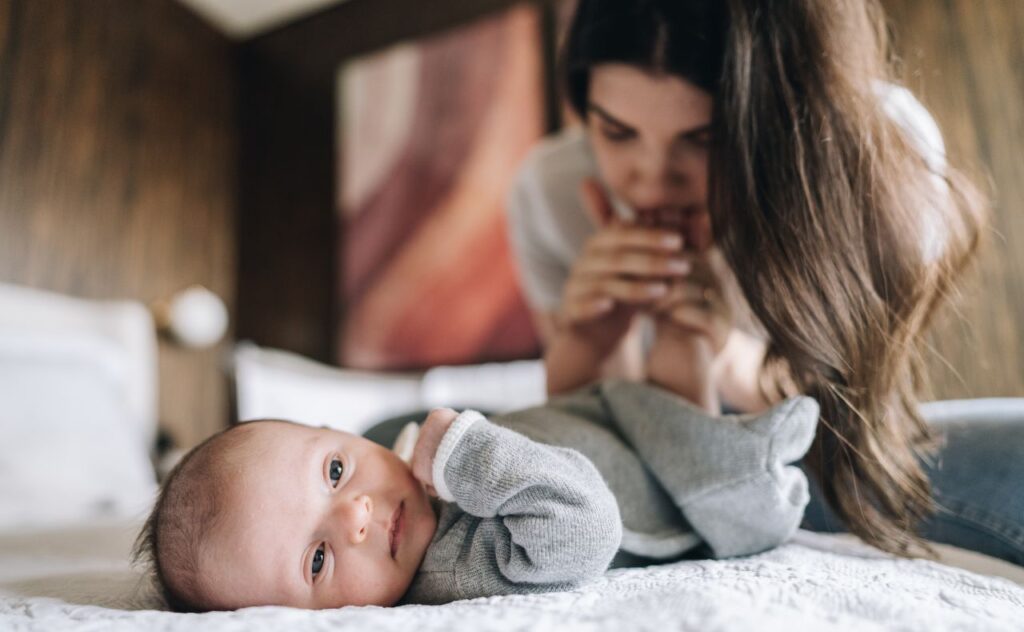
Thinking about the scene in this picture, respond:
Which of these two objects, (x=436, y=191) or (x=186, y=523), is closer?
(x=186, y=523)

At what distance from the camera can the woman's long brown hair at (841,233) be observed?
767 mm

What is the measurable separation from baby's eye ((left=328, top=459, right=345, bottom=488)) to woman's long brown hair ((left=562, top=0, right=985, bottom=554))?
20.3 inches

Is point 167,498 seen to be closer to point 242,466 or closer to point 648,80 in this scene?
point 242,466

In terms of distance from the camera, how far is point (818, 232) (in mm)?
776

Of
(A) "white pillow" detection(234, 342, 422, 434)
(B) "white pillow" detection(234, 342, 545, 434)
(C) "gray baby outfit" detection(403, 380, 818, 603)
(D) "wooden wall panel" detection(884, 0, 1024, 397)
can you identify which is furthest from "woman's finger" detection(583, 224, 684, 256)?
(A) "white pillow" detection(234, 342, 422, 434)

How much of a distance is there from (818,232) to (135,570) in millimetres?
876

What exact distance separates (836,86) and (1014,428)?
49 cm

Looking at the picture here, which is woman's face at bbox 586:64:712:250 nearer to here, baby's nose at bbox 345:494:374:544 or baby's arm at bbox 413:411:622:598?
baby's arm at bbox 413:411:622:598

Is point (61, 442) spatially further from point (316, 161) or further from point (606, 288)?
point (316, 161)

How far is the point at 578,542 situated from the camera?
0.60m

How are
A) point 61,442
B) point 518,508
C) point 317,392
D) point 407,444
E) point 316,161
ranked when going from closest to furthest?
point 518,508 < point 407,444 < point 61,442 < point 317,392 < point 316,161

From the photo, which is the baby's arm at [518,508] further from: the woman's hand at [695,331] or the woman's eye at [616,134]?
the woman's eye at [616,134]

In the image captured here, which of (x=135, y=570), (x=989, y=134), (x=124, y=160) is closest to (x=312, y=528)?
(x=135, y=570)

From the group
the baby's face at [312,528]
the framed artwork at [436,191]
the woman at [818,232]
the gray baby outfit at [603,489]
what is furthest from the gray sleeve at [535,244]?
the baby's face at [312,528]
